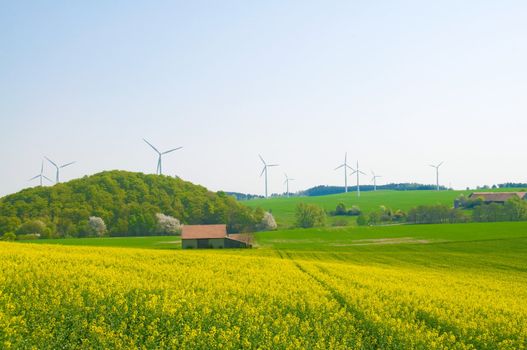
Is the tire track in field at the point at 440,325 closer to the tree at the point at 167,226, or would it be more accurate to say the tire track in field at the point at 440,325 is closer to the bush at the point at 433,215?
the tree at the point at 167,226

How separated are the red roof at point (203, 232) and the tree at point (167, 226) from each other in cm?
5474

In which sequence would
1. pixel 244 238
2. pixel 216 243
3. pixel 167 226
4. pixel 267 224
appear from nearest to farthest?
pixel 216 243, pixel 244 238, pixel 167 226, pixel 267 224

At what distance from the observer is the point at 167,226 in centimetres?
15225

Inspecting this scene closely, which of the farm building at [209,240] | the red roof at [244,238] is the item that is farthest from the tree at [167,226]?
the farm building at [209,240]

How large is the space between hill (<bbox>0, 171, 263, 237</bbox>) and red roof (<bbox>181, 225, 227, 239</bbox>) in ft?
157

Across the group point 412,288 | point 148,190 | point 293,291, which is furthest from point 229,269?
point 148,190

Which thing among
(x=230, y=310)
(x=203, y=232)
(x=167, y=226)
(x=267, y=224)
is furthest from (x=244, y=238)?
(x=230, y=310)

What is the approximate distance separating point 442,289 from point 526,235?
69.0 meters

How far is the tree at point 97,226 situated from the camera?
150 meters

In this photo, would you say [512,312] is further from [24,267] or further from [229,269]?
[24,267]

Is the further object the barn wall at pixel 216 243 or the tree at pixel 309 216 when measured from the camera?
the tree at pixel 309 216

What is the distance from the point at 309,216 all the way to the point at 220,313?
143 meters

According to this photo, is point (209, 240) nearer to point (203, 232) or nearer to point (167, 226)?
point (203, 232)

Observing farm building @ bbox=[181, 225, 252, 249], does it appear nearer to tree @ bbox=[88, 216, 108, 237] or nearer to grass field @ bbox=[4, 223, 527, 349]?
grass field @ bbox=[4, 223, 527, 349]
